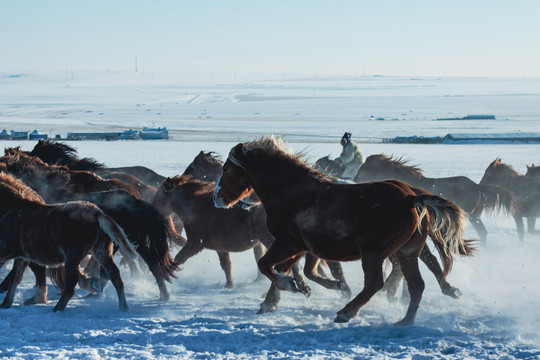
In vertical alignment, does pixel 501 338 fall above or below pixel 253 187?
below

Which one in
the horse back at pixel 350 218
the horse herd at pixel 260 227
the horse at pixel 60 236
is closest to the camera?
the horse back at pixel 350 218

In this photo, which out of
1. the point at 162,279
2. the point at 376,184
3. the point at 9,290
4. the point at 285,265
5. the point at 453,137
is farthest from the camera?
the point at 453,137

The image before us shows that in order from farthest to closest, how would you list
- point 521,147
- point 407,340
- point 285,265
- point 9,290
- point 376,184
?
point 521,147 → point 9,290 → point 285,265 → point 376,184 → point 407,340

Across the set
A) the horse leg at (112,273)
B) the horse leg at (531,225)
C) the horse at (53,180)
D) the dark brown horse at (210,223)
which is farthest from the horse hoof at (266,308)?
the horse leg at (531,225)

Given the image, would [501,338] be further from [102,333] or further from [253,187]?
[102,333]

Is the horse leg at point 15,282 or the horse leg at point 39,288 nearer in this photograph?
the horse leg at point 15,282

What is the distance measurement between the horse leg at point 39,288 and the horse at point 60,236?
235mm

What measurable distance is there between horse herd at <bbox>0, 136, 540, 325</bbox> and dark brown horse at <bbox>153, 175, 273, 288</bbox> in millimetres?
13

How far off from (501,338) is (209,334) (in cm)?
260

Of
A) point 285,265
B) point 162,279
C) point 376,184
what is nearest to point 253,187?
point 285,265

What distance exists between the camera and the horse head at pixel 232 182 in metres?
6.94

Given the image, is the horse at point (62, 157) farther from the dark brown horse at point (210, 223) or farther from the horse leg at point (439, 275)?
the horse leg at point (439, 275)

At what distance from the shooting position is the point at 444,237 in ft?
22.7

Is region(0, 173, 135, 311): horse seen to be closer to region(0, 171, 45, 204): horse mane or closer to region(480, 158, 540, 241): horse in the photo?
region(0, 171, 45, 204): horse mane
